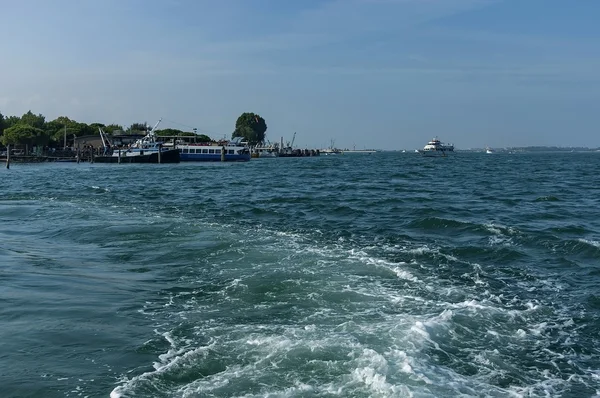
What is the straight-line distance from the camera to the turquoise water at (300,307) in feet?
24.4

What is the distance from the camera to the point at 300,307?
35.0ft

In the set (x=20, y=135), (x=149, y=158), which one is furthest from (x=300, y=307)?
(x=20, y=135)

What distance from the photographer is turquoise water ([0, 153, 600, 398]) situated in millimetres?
7430

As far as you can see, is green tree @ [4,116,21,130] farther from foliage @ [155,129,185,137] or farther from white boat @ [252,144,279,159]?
white boat @ [252,144,279,159]

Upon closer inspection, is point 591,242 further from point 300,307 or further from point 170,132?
point 170,132

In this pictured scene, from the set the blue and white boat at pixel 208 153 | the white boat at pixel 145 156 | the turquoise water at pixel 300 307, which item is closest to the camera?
the turquoise water at pixel 300 307

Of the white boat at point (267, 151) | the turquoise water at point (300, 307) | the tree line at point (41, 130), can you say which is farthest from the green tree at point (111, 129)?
the turquoise water at point (300, 307)

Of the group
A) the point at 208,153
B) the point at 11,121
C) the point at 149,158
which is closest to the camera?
the point at 149,158

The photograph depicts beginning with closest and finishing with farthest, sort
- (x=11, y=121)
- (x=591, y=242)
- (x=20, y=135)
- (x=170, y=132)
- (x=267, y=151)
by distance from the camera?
1. (x=591, y=242)
2. (x=20, y=135)
3. (x=11, y=121)
4. (x=170, y=132)
5. (x=267, y=151)

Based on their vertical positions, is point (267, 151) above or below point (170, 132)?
below

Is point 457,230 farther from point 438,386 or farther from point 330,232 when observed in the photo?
point 438,386

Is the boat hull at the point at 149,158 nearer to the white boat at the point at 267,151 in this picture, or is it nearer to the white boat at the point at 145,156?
the white boat at the point at 145,156

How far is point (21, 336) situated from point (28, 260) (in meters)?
6.54

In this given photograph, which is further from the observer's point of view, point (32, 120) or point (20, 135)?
point (32, 120)
